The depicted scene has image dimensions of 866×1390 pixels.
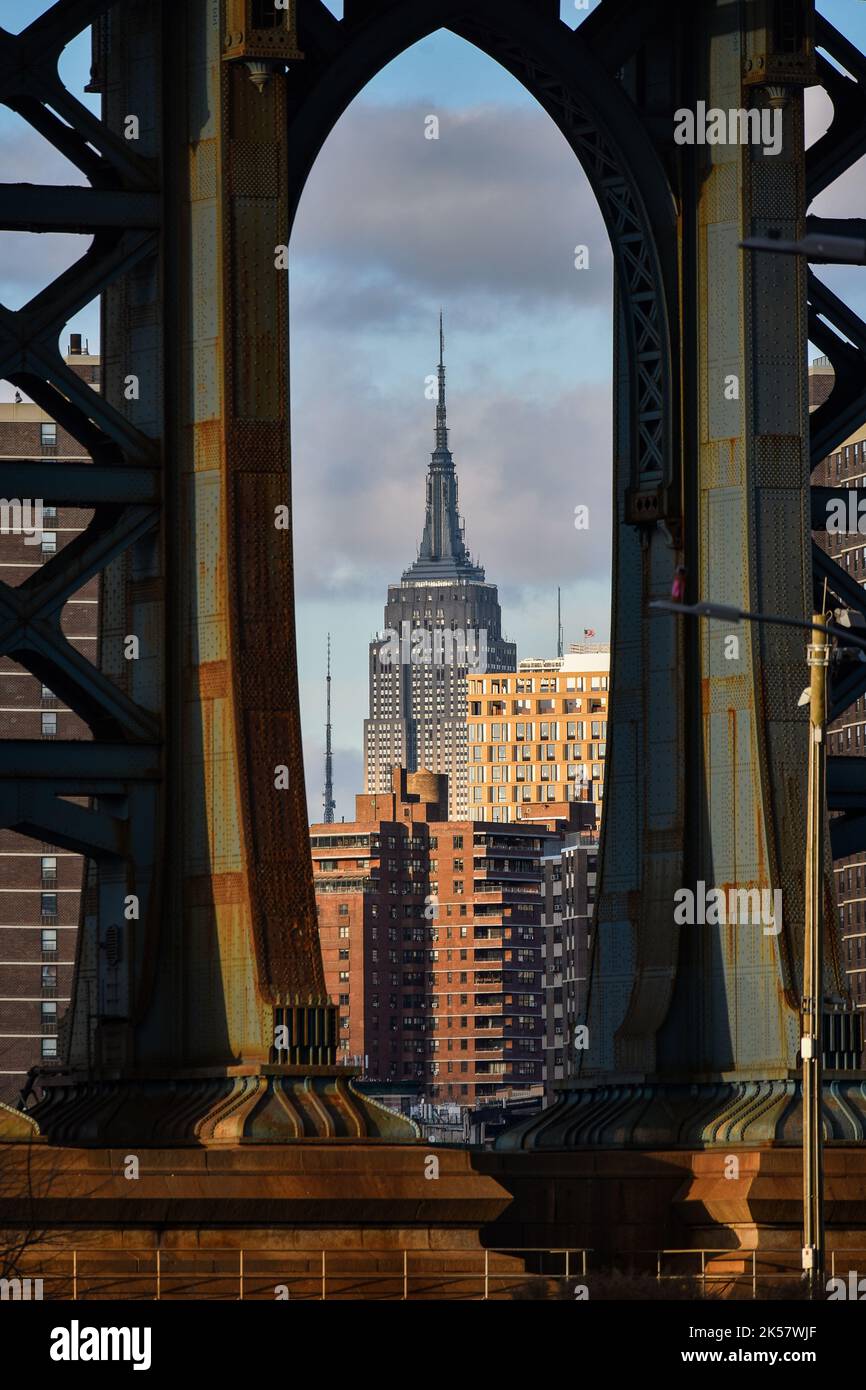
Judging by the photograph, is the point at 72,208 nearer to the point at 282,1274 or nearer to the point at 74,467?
the point at 74,467

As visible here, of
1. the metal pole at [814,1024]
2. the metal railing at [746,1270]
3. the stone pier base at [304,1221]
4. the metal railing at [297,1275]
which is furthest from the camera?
the metal railing at [746,1270]

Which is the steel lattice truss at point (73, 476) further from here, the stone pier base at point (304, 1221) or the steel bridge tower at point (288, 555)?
the stone pier base at point (304, 1221)

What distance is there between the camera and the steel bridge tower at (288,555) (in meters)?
55.1

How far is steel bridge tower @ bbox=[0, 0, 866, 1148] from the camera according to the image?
181 ft

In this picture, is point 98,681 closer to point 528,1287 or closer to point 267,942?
point 267,942

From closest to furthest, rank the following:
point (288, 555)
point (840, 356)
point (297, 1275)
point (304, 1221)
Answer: point (297, 1275) → point (304, 1221) → point (288, 555) → point (840, 356)

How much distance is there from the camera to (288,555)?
55.8 m

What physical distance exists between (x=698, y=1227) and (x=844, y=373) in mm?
14811

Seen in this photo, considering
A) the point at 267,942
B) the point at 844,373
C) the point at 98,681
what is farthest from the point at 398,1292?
the point at 844,373

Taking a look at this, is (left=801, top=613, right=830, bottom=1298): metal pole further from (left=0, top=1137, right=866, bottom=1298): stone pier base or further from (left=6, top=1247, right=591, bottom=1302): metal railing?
(left=6, top=1247, right=591, bottom=1302): metal railing

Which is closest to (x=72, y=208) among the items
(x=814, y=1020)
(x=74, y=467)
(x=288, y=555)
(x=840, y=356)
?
(x=74, y=467)

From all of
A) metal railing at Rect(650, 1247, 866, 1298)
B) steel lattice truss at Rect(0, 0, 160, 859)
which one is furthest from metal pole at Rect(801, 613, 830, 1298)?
steel lattice truss at Rect(0, 0, 160, 859)

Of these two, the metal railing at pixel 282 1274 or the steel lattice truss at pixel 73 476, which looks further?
the steel lattice truss at pixel 73 476

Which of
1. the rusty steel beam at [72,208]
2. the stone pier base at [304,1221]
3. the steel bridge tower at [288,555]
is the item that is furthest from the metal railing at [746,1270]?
the rusty steel beam at [72,208]
